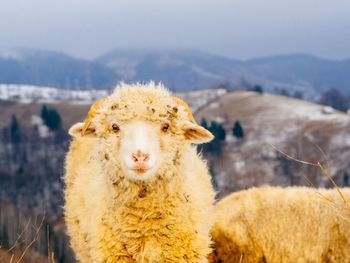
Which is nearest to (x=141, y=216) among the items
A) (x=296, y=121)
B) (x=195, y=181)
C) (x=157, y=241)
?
(x=157, y=241)

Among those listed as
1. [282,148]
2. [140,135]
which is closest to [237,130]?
[282,148]

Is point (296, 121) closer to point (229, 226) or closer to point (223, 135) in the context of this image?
point (223, 135)

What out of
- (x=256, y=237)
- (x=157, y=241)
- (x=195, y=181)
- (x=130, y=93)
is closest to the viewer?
(x=157, y=241)

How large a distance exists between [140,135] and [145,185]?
774 mm

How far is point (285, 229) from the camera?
1065 cm

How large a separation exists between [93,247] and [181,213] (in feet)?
4.11

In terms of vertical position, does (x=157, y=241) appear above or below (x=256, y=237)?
above

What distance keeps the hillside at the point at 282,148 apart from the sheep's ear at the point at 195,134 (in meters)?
142

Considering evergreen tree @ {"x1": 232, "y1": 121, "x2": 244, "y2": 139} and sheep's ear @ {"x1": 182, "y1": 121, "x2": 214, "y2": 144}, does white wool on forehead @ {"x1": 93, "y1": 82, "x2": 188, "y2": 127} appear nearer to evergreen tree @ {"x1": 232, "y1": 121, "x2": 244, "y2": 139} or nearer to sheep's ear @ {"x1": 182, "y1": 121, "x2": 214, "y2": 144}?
sheep's ear @ {"x1": 182, "y1": 121, "x2": 214, "y2": 144}

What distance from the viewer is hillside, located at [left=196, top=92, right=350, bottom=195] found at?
516 feet

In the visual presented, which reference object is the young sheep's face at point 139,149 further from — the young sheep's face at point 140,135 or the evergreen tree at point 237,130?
the evergreen tree at point 237,130

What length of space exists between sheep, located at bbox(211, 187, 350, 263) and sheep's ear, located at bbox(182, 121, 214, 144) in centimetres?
303

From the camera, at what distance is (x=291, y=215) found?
1073cm

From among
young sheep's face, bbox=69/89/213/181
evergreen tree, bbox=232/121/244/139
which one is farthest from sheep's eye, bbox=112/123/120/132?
evergreen tree, bbox=232/121/244/139
